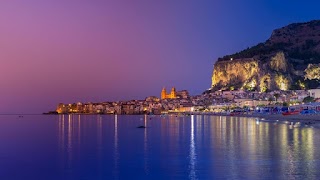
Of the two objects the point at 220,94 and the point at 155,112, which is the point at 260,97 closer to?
the point at 220,94

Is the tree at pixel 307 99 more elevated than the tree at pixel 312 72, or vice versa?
the tree at pixel 312 72

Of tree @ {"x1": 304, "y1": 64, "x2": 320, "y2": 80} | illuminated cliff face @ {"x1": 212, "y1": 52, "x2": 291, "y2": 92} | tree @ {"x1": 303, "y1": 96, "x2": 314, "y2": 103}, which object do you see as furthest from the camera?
illuminated cliff face @ {"x1": 212, "y1": 52, "x2": 291, "y2": 92}

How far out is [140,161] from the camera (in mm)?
21422

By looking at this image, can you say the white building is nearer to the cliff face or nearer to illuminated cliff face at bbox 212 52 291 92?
the cliff face

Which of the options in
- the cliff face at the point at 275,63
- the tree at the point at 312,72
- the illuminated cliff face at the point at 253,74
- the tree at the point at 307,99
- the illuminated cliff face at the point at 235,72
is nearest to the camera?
the tree at the point at 307,99

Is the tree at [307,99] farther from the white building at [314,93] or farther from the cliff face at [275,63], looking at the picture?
the cliff face at [275,63]

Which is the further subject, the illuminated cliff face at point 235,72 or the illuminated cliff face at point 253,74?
the illuminated cliff face at point 235,72

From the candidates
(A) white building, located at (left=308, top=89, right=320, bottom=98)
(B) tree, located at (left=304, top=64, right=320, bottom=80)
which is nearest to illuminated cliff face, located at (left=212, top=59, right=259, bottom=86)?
(B) tree, located at (left=304, top=64, right=320, bottom=80)

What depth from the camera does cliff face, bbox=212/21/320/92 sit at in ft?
506

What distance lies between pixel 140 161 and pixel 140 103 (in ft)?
578

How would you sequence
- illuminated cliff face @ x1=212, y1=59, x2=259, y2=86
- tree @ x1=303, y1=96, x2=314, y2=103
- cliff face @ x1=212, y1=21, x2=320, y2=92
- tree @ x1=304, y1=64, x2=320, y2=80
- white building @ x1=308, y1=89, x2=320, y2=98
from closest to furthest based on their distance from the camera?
Result: 1. tree @ x1=303, y1=96, x2=314, y2=103
2. white building @ x1=308, y1=89, x2=320, y2=98
3. tree @ x1=304, y1=64, x2=320, y2=80
4. cliff face @ x1=212, y1=21, x2=320, y2=92
5. illuminated cliff face @ x1=212, y1=59, x2=259, y2=86

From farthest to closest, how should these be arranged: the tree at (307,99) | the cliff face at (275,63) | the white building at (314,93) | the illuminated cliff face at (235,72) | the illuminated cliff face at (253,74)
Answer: the illuminated cliff face at (235,72) < the cliff face at (275,63) < the illuminated cliff face at (253,74) < the white building at (314,93) < the tree at (307,99)

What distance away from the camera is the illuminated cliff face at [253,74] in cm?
15338

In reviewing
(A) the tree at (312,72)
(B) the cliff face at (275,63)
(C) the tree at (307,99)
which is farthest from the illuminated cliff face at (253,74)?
(C) the tree at (307,99)
